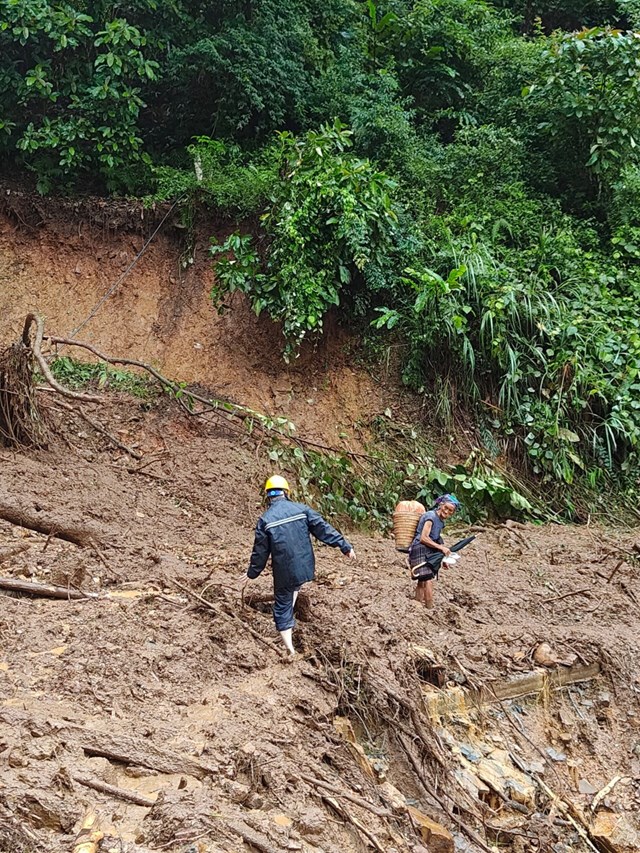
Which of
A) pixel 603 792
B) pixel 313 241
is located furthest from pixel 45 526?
pixel 313 241

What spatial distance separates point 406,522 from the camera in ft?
26.3

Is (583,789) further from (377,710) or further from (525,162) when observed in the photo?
(525,162)

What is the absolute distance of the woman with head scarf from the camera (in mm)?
6539

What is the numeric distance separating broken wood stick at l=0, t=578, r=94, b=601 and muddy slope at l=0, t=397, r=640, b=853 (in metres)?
0.13

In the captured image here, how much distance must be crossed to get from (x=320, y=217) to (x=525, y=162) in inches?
182

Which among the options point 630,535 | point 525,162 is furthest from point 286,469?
point 525,162

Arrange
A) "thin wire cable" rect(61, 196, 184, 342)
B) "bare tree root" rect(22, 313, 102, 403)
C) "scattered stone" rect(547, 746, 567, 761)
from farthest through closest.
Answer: "thin wire cable" rect(61, 196, 184, 342)
"bare tree root" rect(22, 313, 102, 403)
"scattered stone" rect(547, 746, 567, 761)

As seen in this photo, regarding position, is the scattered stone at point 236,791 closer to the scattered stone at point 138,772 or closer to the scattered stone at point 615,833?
the scattered stone at point 138,772

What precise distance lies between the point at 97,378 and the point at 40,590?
15.4 feet

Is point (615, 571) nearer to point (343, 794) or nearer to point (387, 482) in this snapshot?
point (387, 482)

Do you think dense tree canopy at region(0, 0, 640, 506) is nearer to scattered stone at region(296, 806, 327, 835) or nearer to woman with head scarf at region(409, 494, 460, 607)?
woman with head scarf at region(409, 494, 460, 607)

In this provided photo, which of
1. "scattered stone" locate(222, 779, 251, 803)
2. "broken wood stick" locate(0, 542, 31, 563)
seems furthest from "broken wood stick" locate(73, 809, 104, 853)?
"broken wood stick" locate(0, 542, 31, 563)

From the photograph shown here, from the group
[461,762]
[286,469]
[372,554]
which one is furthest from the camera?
[286,469]

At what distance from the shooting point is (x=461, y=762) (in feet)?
16.9
